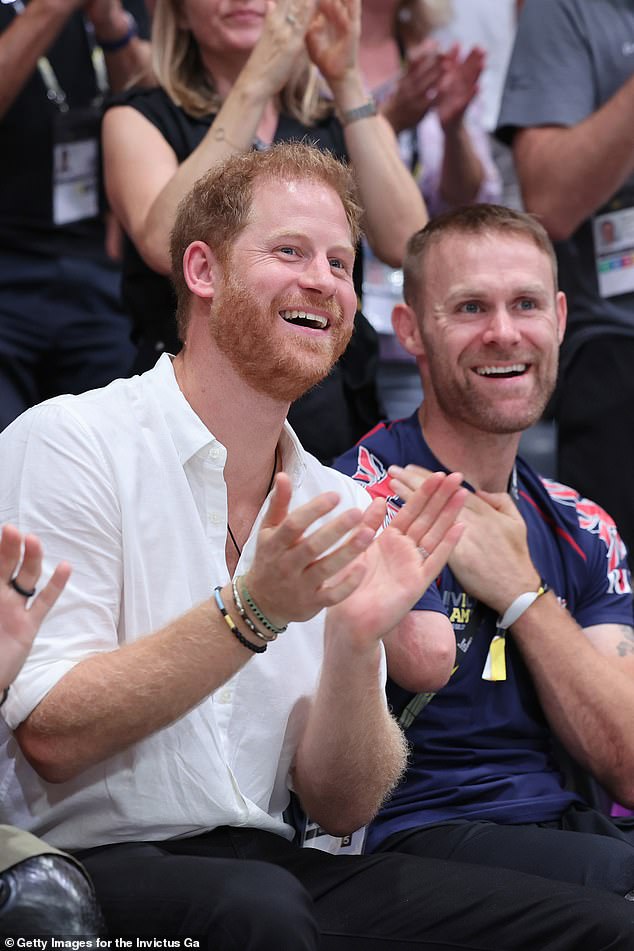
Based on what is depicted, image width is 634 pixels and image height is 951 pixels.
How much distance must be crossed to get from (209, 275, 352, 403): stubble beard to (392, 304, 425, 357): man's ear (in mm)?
697

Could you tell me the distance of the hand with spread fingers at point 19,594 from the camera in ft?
5.36

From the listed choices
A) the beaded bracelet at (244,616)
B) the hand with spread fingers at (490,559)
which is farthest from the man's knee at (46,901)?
the hand with spread fingers at (490,559)

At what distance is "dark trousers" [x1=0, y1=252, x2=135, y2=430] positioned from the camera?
3.26 meters

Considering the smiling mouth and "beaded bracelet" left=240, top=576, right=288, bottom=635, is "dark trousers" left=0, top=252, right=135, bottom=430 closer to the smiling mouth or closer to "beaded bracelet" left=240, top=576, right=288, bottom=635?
the smiling mouth

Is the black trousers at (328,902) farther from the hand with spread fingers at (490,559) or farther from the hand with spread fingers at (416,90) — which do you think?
the hand with spread fingers at (416,90)

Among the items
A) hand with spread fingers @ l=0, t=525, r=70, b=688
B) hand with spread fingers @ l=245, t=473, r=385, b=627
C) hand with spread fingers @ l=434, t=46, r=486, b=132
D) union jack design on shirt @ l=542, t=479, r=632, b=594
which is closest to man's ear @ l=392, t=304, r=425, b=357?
union jack design on shirt @ l=542, t=479, r=632, b=594

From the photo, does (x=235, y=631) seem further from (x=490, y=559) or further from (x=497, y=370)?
(x=497, y=370)

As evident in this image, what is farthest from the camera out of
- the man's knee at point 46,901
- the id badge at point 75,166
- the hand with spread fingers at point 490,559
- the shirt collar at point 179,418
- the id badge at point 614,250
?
the id badge at point 75,166

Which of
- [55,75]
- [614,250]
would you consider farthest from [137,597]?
[55,75]

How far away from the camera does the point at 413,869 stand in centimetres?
204

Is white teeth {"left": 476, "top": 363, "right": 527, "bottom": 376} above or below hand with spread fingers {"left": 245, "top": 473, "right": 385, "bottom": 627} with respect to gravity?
below

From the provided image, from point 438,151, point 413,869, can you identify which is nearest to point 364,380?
point 438,151

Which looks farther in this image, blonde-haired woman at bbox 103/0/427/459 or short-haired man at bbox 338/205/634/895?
blonde-haired woman at bbox 103/0/427/459

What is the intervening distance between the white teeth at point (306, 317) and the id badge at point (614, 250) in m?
1.34
